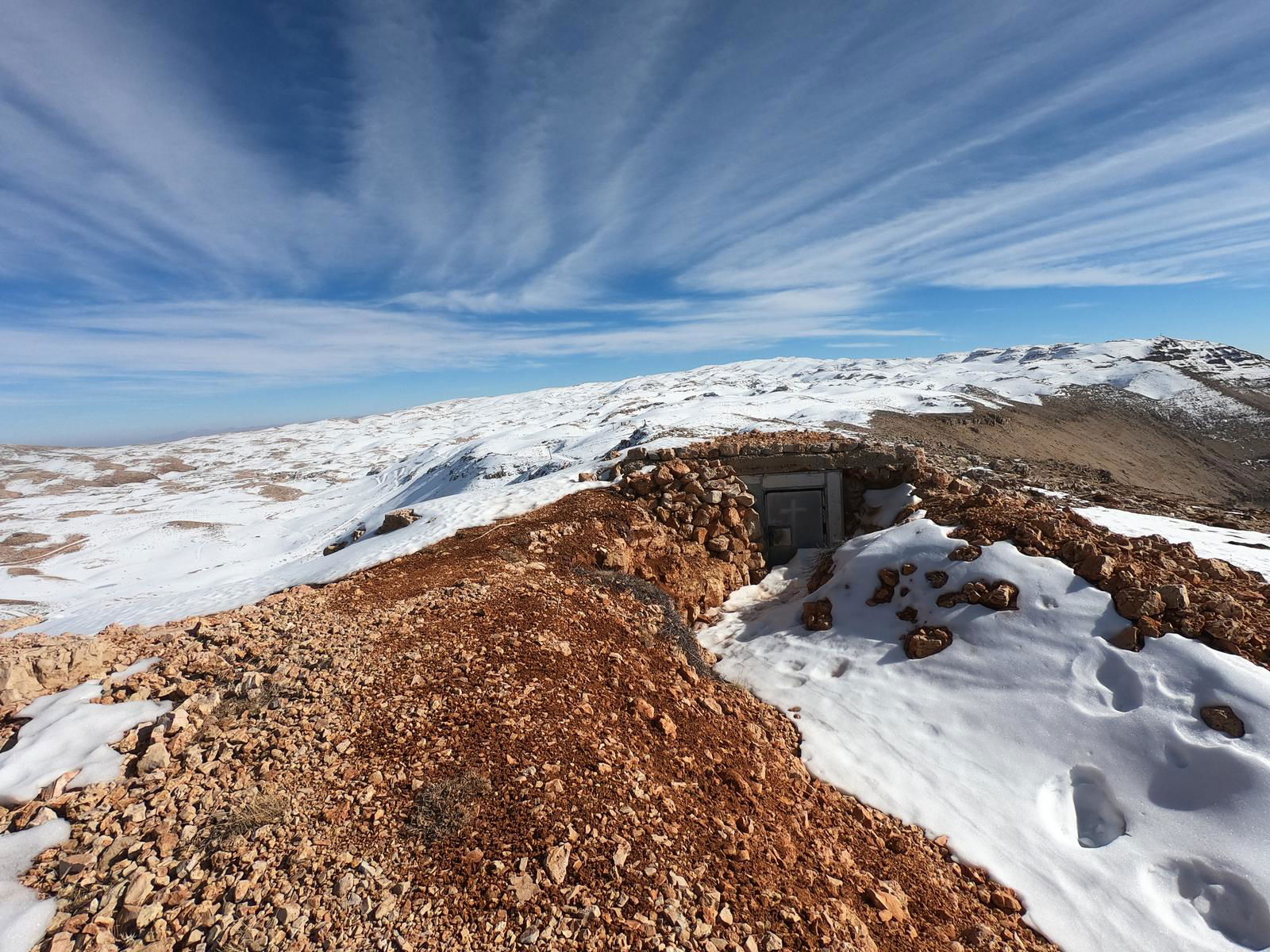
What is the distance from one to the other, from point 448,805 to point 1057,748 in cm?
666

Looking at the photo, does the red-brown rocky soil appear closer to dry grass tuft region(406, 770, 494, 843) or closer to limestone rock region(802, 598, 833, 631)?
dry grass tuft region(406, 770, 494, 843)

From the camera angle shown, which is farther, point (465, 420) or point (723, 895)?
point (465, 420)

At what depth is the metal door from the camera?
1421 centimetres

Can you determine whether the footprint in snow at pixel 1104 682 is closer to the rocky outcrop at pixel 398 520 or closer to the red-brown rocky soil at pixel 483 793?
the red-brown rocky soil at pixel 483 793

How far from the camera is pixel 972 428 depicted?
125 ft

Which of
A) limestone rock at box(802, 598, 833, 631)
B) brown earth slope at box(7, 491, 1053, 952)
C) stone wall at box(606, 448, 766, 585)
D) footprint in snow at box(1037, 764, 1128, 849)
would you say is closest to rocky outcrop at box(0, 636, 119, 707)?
brown earth slope at box(7, 491, 1053, 952)

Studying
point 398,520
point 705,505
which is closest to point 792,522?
point 705,505

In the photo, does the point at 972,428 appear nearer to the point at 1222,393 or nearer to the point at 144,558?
the point at 1222,393

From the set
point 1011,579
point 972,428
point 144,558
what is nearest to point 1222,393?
point 972,428

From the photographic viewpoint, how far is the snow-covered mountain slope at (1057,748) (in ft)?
15.6

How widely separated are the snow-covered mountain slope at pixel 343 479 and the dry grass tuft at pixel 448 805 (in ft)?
24.1

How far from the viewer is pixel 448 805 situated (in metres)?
4.11

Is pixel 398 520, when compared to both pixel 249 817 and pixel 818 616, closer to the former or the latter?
pixel 818 616

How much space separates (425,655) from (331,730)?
1.29 m
